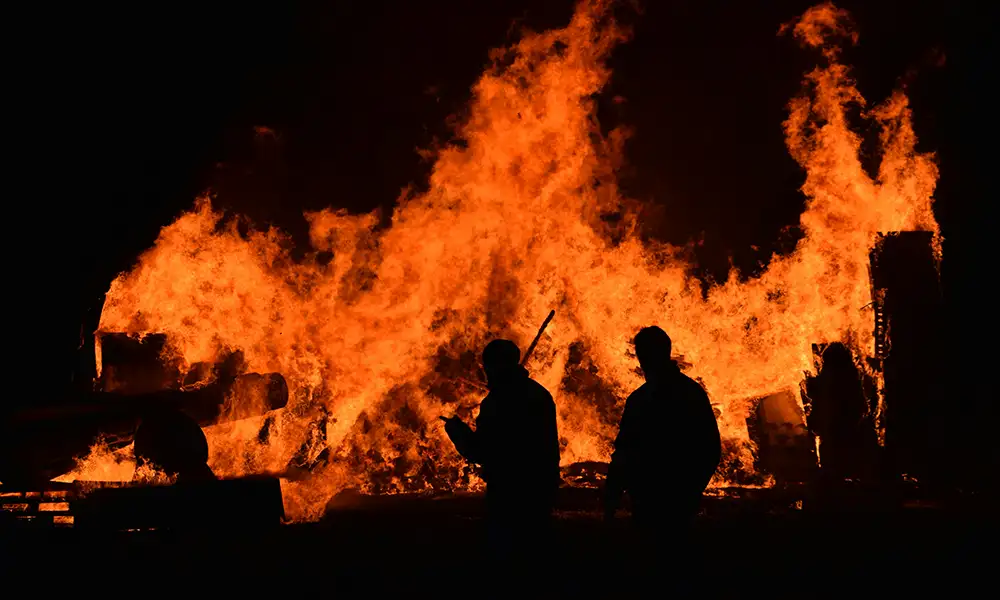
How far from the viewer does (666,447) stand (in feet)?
14.6

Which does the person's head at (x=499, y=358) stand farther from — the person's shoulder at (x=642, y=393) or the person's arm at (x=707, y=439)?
the person's arm at (x=707, y=439)

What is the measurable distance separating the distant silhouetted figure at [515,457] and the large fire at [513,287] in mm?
4607

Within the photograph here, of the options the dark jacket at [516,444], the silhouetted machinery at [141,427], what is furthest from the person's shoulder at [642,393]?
the silhouetted machinery at [141,427]

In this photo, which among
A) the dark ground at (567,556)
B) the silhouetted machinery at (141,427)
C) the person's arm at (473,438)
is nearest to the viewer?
the person's arm at (473,438)

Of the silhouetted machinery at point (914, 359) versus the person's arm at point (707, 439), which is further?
the silhouetted machinery at point (914, 359)

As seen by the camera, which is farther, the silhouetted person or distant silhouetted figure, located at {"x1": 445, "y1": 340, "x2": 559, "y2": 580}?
distant silhouetted figure, located at {"x1": 445, "y1": 340, "x2": 559, "y2": 580}

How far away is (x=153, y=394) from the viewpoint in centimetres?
819

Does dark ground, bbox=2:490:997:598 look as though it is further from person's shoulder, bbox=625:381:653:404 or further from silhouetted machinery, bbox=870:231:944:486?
person's shoulder, bbox=625:381:653:404

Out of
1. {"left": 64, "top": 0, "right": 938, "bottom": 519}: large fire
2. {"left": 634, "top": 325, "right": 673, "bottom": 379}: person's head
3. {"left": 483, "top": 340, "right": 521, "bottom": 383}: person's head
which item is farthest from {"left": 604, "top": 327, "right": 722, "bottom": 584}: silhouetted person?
{"left": 64, "top": 0, "right": 938, "bottom": 519}: large fire

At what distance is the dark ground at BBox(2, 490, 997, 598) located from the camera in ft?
17.3

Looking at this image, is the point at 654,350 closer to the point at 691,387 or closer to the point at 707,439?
the point at 691,387

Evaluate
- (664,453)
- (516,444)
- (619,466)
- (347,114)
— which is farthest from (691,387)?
(347,114)

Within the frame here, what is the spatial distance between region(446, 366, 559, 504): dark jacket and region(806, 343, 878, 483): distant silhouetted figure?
3.83 m

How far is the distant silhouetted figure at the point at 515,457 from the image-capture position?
460 centimetres
